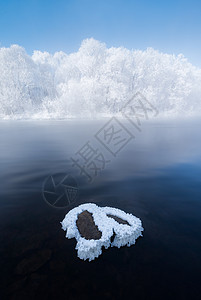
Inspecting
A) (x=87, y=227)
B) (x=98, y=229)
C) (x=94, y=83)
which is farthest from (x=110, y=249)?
(x=94, y=83)

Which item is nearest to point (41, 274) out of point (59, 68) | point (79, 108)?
point (79, 108)

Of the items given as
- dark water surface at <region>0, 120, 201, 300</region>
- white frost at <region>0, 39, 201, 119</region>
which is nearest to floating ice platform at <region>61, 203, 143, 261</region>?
dark water surface at <region>0, 120, 201, 300</region>

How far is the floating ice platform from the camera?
3.99 metres

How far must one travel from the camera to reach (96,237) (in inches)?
167

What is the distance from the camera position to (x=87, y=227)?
464cm

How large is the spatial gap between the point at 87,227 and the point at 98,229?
13.7 inches

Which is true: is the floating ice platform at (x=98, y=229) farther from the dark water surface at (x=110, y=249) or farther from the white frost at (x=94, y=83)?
the white frost at (x=94, y=83)

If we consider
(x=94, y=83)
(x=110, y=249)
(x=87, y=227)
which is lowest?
(x=110, y=249)

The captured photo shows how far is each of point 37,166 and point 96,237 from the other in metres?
8.13

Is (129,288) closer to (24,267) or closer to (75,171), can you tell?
(24,267)

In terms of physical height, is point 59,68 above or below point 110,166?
above

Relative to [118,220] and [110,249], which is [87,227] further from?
[118,220]

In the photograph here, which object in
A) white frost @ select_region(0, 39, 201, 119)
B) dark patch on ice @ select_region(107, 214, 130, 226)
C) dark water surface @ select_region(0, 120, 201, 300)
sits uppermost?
white frost @ select_region(0, 39, 201, 119)

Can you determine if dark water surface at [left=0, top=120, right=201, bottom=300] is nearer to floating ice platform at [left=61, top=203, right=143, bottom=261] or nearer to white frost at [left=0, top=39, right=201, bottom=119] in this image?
floating ice platform at [left=61, top=203, right=143, bottom=261]
